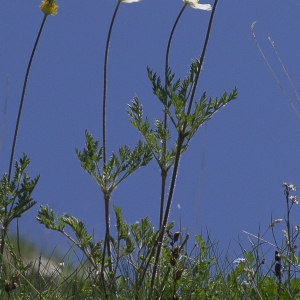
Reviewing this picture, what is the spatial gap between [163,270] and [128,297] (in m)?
0.21

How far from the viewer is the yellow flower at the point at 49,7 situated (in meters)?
2.54

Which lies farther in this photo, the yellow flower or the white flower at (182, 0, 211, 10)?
the yellow flower

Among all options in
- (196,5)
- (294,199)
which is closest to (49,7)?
(196,5)

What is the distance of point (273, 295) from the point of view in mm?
2193

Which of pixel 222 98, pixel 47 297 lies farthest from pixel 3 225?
pixel 222 98

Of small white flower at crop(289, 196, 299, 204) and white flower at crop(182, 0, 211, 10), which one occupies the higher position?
white flower at crop(182, 0, 211, 10)

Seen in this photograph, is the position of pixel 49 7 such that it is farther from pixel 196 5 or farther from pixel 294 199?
pixel 294 199

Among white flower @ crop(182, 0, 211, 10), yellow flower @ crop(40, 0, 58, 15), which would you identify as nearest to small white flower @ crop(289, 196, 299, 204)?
white flower @ crop(182, 0, 211, 10)

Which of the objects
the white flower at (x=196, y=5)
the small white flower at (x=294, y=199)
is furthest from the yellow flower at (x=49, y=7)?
the small white flower at (x=294, y=199)

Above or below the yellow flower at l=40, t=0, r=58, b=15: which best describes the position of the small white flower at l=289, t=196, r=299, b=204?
below

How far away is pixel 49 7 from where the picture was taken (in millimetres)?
2543

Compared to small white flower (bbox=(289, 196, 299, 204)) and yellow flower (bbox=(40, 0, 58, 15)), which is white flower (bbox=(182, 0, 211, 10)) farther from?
small white flower (bbox=(289, 196, 299, 204))

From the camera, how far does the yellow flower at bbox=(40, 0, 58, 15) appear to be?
2536mm

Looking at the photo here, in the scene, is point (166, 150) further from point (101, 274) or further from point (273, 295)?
point (273, 295)
